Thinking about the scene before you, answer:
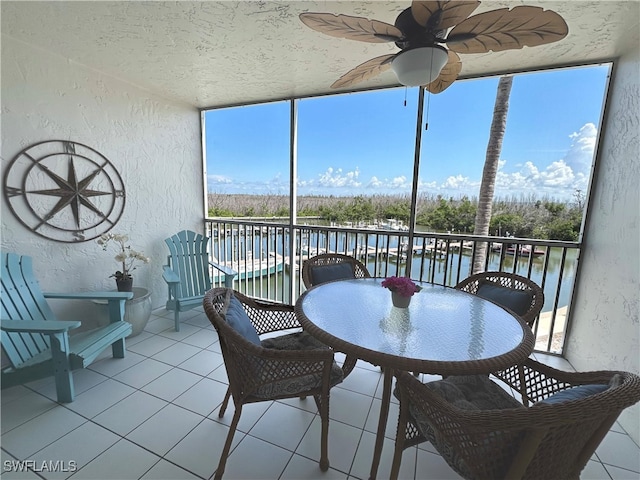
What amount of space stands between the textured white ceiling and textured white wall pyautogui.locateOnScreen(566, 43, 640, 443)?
0.48m

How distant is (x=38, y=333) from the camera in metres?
1.89

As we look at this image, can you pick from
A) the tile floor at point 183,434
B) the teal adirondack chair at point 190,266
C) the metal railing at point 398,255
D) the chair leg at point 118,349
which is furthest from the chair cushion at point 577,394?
the chair leg at point 118,349

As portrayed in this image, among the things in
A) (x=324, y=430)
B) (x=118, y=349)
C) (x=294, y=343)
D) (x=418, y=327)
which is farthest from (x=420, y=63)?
(x=118, y=349)

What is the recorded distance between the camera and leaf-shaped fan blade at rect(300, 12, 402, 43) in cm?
124

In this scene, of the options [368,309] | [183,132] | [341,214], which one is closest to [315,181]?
[341,214]

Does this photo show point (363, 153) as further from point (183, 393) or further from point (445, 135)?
point (183, 393)

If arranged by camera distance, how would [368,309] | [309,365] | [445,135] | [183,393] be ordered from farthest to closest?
1. [445,135]
2. [183,393]
3. [368,309]
4. [309,365]

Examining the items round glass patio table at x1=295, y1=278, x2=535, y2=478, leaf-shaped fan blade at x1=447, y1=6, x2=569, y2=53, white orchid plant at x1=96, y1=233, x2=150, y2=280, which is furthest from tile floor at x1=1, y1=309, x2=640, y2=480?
leaf-shaped fan blade at x1=447, y1=6, x2=569, y2=53

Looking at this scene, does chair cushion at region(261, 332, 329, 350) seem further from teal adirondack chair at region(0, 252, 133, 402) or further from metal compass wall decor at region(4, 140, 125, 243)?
metal compass wall decor at region(4, 140, 125, 243)

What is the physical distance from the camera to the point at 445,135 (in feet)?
9.76

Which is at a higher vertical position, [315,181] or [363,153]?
[363,153]

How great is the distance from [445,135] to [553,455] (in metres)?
2.83

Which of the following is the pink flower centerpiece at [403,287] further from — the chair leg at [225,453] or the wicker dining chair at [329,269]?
the chair leg at [225,453]

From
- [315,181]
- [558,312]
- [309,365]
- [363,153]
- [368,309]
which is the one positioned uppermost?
[363,153]
